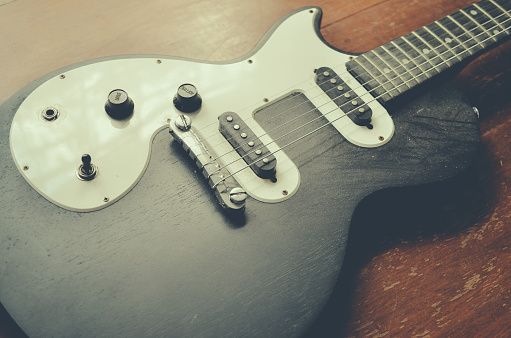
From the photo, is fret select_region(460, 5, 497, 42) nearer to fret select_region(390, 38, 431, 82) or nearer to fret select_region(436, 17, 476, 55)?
fret select_region(436, 17, 476, 55)

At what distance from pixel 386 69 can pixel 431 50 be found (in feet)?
0.45

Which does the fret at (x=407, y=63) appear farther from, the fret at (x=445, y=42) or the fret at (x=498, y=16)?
the fret at (x=498, y=16)

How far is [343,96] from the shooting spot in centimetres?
92

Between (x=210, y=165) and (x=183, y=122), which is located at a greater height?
(x=183, y=122)

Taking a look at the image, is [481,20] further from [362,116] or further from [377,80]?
[362,116]

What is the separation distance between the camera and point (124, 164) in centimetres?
78

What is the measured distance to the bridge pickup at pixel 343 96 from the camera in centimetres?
89

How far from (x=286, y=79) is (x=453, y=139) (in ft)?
1.29

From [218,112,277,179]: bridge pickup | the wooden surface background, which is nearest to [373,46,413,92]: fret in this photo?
the wooden surface background

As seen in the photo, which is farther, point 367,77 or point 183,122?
point 367,77

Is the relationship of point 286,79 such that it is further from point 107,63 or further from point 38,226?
point 38,226

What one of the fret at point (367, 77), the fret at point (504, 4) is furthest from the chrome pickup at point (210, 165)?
the fret at point (504, 4)

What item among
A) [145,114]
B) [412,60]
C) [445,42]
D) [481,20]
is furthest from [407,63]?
[145,114]

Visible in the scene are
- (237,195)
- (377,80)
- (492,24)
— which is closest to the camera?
(237,195)
